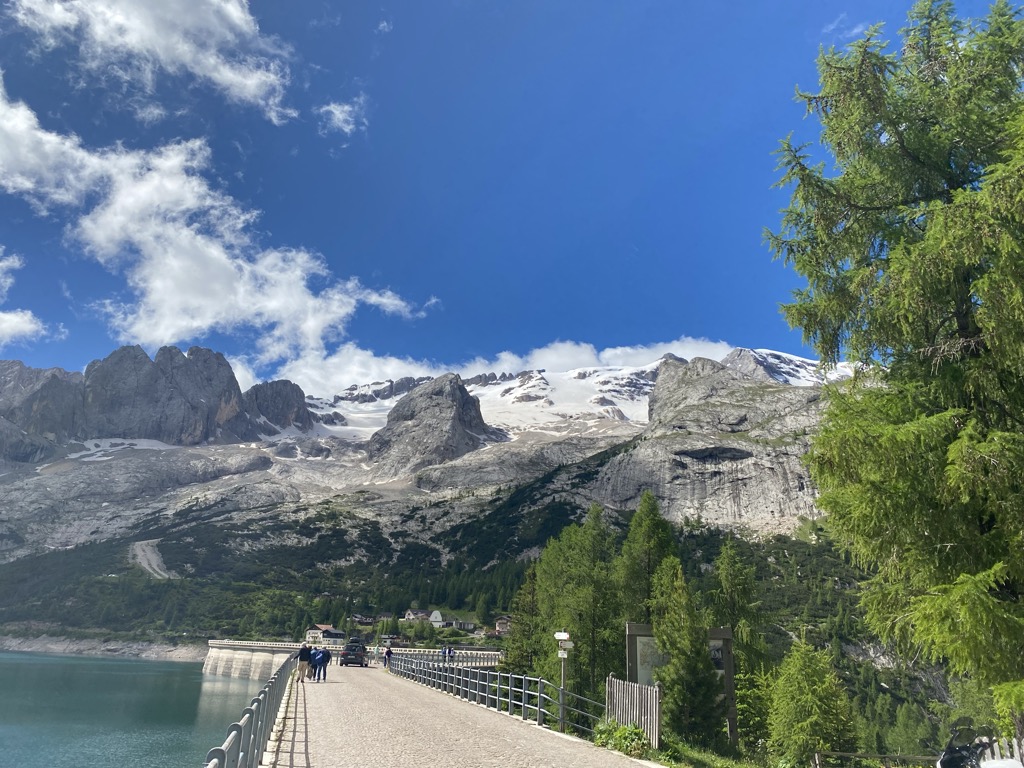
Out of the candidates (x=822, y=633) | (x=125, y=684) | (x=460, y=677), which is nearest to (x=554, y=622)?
(x=460, y=677)

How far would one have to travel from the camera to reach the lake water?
160 feet

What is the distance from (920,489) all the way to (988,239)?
10.7 ft

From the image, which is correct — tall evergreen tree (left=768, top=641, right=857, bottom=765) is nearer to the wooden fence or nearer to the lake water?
the wooden fence

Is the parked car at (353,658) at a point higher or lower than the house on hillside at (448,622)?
higher

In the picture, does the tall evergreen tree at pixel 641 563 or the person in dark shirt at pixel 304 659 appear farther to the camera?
the tall evergreen tree at pixel 641 563

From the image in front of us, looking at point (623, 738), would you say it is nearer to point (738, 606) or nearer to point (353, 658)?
point (738, 606)

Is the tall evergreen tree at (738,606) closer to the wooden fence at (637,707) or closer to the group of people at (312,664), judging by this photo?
the group of people at (312,664)

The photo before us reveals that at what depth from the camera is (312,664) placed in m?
40.8

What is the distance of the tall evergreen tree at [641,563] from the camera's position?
1523 inches

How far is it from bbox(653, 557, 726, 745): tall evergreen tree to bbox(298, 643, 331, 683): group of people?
64.0 feet

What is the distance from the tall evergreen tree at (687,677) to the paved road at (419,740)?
10.5m

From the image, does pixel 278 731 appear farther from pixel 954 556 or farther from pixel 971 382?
pixel 971 382

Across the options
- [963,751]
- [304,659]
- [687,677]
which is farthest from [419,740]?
[304,659]

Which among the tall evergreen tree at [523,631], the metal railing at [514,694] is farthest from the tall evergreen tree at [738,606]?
the tall evergreen tree at [523,631]
